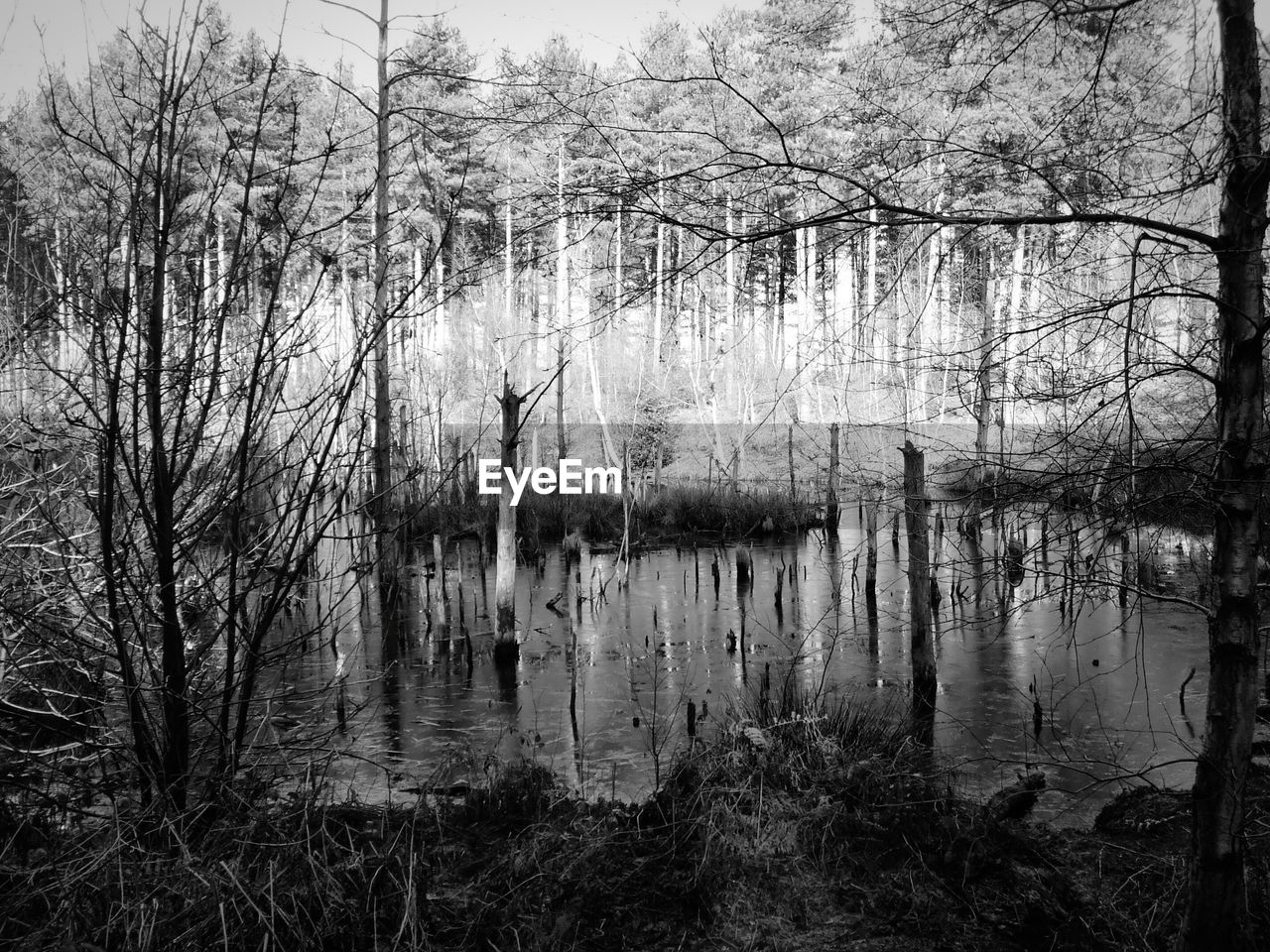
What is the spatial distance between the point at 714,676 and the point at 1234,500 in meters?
7.20

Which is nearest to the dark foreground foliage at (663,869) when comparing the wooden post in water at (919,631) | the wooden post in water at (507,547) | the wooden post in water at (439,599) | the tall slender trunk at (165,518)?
the tall slender trunk at (165,518)

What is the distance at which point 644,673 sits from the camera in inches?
389

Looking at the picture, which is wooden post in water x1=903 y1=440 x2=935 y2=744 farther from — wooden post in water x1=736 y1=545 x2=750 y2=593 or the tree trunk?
wooden post in water x1=736 y1=545 x2=750 y2=593

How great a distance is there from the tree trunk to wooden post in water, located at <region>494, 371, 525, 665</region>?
7.18 metres

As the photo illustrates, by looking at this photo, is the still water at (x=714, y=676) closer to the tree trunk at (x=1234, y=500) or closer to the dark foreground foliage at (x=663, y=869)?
the dark foreground foliage at (x=663, y=869)

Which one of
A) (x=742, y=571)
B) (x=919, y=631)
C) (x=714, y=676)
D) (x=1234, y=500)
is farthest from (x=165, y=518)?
(x=742, y=571)

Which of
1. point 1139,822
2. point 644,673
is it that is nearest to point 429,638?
point 644,673

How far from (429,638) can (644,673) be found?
2.94 metres

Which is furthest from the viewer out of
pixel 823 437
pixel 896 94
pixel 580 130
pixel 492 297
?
pixel 492 297

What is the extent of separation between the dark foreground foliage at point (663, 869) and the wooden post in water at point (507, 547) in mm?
4025

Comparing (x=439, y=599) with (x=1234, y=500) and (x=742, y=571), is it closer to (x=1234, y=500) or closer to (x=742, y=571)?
(x=742, y=571)

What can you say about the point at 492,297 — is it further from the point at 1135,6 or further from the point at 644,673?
the point at 1135,6

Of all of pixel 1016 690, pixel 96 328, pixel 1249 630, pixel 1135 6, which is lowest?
pixel 1016 690

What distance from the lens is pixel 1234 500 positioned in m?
2.77
